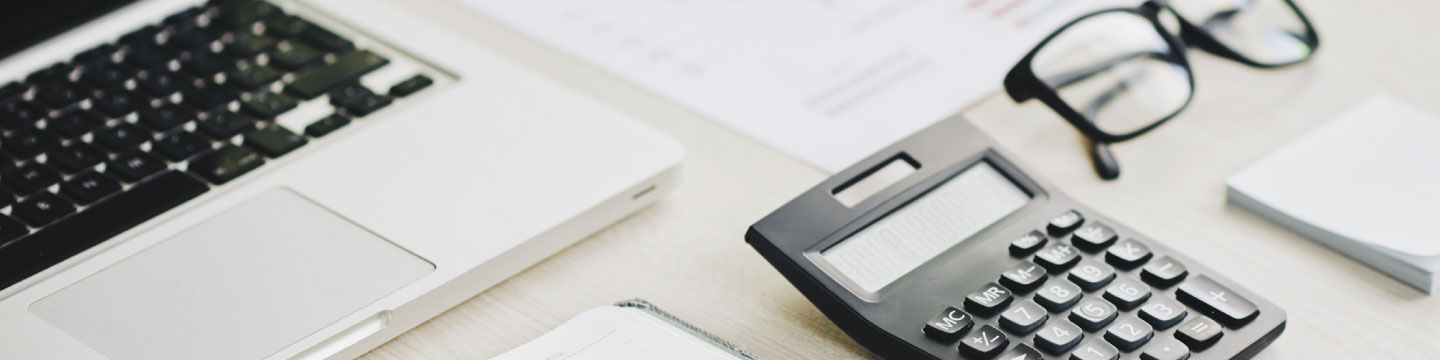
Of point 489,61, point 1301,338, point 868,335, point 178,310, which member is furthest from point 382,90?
point 1301,338

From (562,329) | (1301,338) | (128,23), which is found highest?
(128,23)

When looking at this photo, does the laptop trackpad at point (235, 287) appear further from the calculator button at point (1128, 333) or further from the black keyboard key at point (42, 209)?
the calculator button at point (1128, 333)

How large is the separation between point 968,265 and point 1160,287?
0.07m

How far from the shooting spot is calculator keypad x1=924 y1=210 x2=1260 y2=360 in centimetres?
39

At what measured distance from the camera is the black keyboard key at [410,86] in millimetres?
526

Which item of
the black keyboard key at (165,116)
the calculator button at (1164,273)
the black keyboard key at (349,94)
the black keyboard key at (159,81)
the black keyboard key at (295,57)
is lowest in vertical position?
the calculator button at (1164,273)

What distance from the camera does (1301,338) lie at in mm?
436

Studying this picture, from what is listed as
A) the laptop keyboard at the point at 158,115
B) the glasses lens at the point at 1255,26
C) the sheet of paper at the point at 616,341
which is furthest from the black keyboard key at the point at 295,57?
the glasses lens at the point at 1255,26

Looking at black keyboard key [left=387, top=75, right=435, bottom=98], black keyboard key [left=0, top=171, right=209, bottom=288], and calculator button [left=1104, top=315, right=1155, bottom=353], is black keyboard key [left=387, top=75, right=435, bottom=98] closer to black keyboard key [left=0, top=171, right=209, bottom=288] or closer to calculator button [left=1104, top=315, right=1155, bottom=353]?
black keyboard key [left=0, top=171, right=209, bottom=288]

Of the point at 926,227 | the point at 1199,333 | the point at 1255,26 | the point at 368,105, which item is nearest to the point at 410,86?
the point at 368,105

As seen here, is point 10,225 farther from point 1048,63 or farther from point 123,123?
point 1048,63

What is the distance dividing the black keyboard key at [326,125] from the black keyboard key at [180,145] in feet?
0.13

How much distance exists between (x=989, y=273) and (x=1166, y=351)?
0.07 metres

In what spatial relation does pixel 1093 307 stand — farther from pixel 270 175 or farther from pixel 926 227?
pixel 270 175
